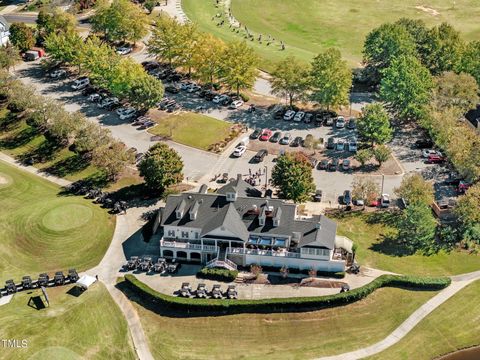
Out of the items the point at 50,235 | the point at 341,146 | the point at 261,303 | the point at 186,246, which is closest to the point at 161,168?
the point at 186,246

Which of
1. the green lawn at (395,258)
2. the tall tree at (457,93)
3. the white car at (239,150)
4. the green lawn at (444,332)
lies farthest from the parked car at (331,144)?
the green lawn at (444,332)

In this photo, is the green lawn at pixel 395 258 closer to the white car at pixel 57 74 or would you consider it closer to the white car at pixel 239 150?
the white car at pixel 239 150

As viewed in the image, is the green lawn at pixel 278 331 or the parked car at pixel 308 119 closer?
the green lawn at pixel 278 331

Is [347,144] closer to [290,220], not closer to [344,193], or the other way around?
[344,193]

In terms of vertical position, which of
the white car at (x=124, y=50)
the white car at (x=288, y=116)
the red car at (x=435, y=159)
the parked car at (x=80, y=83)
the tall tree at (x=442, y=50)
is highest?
the tall tree at (x=442, y=50)

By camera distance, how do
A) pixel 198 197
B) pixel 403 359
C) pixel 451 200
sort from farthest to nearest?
pixel 451 200 → pixel 198 197 → pixel 403 359

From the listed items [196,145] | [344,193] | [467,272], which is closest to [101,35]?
[196,145]

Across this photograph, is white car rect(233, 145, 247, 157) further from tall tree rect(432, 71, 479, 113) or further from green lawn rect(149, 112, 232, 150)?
tall tree rect(432, 71, 479, 113)
